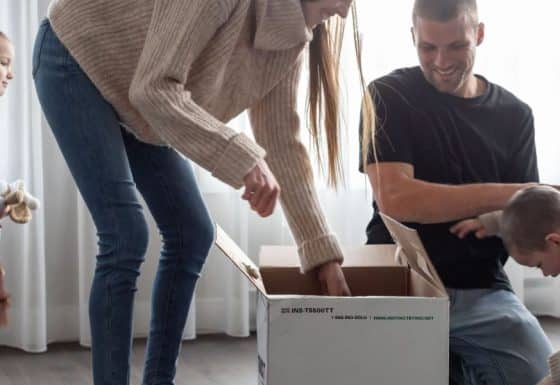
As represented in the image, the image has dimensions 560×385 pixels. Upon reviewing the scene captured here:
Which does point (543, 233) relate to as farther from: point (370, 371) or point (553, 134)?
point (553, 134)

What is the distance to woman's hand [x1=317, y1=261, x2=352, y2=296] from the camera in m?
1.48

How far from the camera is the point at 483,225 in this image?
65.9 inches

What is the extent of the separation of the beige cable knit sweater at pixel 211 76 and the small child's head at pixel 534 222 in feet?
1.16

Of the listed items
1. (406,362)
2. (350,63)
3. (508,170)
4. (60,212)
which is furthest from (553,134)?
(406,362)

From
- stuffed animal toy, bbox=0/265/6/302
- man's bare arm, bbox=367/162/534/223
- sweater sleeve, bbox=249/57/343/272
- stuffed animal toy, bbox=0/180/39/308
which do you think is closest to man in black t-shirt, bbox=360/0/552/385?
man's bare arm, bbox=367/162/534/223

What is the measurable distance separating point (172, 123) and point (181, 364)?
4.24ft

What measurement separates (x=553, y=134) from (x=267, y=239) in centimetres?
99

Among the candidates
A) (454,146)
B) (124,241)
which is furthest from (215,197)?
(124,241)

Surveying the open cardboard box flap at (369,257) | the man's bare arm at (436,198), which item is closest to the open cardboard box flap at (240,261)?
the open cardboard box flap at (369,257)

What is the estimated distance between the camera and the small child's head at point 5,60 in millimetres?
2316

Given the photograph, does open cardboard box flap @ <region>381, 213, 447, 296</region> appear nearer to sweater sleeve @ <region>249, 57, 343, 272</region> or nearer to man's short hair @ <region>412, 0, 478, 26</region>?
sweater sleeve @ <region>249, 57, 343, 272</region>

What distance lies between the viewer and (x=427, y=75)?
180 cm

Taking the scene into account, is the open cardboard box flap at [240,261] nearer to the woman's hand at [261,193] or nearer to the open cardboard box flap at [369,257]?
the open cardboard box flap at [369,257]

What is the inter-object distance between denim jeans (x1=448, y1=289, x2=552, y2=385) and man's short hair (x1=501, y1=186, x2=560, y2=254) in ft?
0.43
